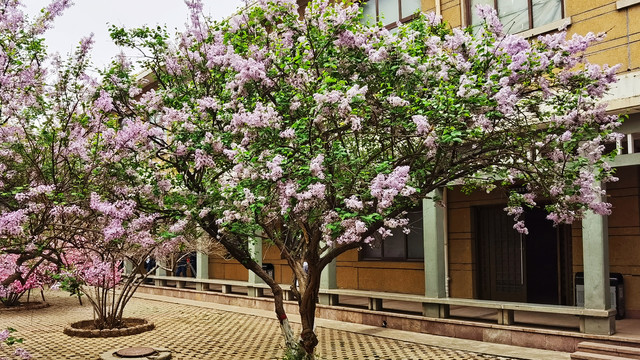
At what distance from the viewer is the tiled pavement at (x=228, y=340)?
38.3 ft

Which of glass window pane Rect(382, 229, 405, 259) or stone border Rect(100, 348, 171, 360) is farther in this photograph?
glass window pane Rect(382, 229, 405, 259)

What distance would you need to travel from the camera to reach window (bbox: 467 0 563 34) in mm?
12711

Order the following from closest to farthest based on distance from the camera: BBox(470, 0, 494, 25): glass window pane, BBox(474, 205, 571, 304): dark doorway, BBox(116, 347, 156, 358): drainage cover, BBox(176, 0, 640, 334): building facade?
BBox(176, 0, 640, 334): building facade
BBox(116, 347, 156, 358): drainage cover
BBox(470, 0, 494, 25): glass window pane
BBox(474, 205, 571, 304): dark doorway

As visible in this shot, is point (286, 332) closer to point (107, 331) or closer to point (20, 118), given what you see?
point (20, 118)

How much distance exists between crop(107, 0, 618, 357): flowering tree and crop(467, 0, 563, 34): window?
4.24 meters

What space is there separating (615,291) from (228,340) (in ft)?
28.4

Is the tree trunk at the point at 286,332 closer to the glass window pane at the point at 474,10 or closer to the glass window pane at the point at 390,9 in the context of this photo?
the glass window pane at the point at 474,10

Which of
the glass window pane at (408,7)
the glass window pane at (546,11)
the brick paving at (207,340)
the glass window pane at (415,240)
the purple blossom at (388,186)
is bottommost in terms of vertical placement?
the brick paving at (207,340)

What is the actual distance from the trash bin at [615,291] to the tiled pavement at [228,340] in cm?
181

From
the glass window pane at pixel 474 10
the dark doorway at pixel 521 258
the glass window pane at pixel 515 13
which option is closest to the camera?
the glass window pane at pixel 515 13

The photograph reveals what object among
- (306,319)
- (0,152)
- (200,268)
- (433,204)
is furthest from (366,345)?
(200,268)

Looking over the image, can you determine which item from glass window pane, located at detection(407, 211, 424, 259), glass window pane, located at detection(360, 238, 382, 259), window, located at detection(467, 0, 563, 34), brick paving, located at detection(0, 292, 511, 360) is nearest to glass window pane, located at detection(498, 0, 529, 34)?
window, located at detection(467, 0, 563, 34)

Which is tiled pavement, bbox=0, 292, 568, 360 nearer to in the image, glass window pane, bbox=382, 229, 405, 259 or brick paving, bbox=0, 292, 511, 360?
brick paving, bbox=0, 292, 511, 360

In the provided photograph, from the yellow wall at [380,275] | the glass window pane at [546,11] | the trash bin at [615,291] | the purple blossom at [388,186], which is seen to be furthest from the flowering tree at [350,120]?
the yellow wall at [380,275]
